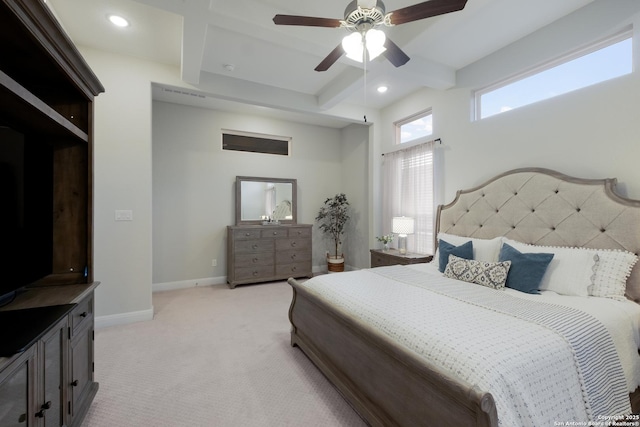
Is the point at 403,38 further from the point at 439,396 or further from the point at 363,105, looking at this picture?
the point at 439,396

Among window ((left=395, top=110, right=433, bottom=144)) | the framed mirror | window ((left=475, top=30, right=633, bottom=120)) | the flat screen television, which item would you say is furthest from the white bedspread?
the framed mirror

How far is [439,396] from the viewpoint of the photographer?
3.66ft

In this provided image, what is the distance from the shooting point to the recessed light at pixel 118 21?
2438mm

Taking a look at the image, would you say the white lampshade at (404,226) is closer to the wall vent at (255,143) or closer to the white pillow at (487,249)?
the white pillow at (487,249)

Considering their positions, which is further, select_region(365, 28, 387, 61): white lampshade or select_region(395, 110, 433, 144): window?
select_region(395, 110, 433, 144): window

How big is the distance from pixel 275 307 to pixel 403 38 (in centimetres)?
333

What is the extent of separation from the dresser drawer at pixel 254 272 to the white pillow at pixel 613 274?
385cm

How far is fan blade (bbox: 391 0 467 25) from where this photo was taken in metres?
1.54

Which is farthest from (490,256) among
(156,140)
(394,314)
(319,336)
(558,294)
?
(156,140)

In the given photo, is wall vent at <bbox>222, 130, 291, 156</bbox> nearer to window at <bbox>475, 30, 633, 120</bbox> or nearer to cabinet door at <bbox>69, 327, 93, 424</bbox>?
window at <bbox>475, 30, 633, 120</bbox>

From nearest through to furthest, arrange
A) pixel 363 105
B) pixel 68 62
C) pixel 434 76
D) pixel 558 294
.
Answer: pixel 68 62 < pixel 558 294 < pixel 434 76 < pixel 363 105

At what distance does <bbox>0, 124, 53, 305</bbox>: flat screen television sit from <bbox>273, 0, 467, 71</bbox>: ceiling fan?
163 cm

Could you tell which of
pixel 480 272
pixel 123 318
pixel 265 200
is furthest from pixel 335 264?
pixel 123 318

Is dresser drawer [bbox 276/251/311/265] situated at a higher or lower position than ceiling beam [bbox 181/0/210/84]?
lower
